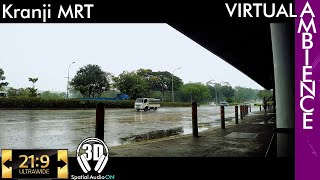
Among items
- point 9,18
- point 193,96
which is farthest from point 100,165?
point 193,96

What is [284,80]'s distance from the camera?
4047 millimetres

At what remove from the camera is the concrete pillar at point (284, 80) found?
12.9ft

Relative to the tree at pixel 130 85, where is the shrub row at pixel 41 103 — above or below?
below

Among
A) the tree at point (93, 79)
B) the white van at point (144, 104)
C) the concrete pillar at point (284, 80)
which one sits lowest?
the white van at point (144, 104)

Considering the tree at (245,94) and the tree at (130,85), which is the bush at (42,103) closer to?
the tree at (130,85)

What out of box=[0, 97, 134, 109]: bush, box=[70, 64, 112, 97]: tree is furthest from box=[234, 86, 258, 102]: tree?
box=[0, 97, 134, 109]: bush

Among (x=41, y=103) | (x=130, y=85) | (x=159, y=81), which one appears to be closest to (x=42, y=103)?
(x=41, y=103)

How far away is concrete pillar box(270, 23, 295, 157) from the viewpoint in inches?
155

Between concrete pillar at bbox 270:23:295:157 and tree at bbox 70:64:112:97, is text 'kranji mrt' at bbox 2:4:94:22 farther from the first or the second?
tree at bbox 70:64:112:97

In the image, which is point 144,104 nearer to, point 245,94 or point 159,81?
point 159,81

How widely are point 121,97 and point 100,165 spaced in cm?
5683

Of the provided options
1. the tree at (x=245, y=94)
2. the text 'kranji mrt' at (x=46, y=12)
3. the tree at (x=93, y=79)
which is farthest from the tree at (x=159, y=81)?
the text 'kranji mrt' at (x=46, y=12)

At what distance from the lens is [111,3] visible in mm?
3441

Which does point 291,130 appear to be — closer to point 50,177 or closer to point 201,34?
point 50,177
